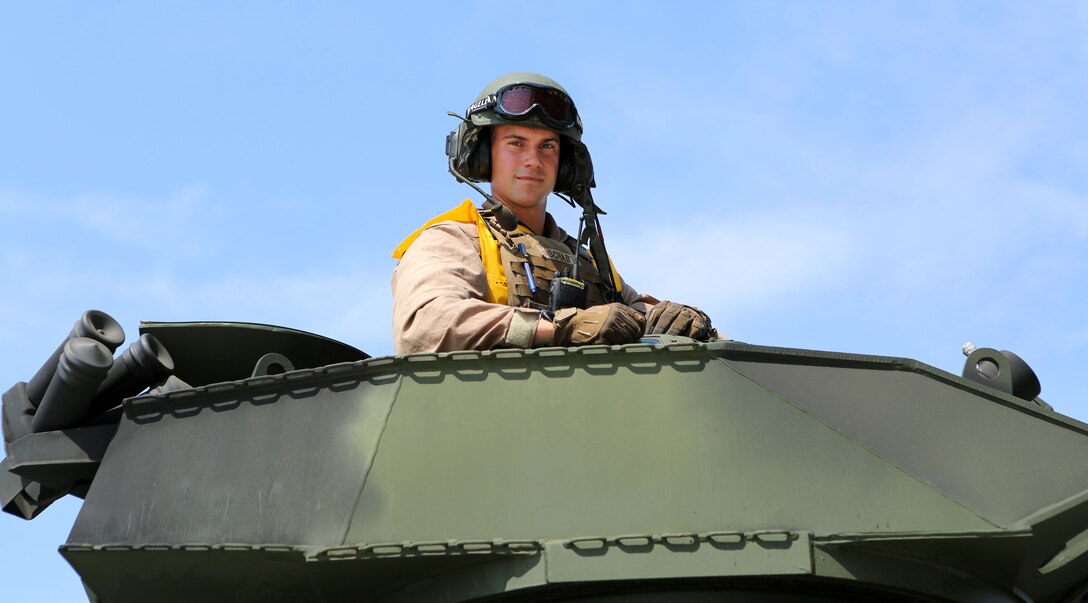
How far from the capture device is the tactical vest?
7.53 m

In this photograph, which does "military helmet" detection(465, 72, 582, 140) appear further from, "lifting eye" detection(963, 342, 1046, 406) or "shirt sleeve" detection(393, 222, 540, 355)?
"lifting eye" detection(963, 342, 1046, 406)

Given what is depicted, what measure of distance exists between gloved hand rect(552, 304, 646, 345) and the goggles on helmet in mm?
1658

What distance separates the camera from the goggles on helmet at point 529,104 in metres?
8.11

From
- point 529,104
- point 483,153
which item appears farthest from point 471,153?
point 529,104

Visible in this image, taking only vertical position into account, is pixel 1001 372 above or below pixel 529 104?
below

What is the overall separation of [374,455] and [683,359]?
1.27 m

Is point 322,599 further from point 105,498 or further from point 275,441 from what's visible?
point 105,498

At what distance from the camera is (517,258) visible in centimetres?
772

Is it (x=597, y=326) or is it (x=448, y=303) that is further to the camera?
(x=448, y=303)

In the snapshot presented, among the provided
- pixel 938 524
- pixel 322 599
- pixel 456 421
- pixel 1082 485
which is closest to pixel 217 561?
pixel 322 599

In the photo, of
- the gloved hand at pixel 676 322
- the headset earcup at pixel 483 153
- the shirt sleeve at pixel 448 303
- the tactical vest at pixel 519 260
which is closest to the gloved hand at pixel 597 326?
the shirt sleeve at pixel 448 303

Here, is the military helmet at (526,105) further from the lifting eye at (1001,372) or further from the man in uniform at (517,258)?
the lifting eye at (1001,372)

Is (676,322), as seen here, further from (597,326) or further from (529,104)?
(529,104)

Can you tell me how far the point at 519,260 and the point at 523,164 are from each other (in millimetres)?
719
